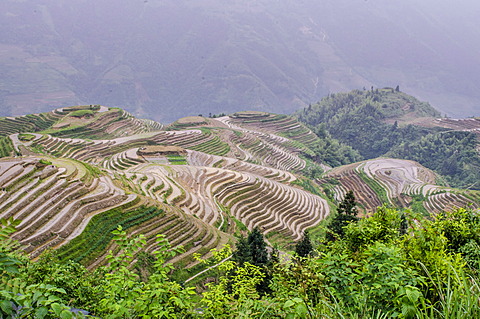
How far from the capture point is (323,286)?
4.38 metres

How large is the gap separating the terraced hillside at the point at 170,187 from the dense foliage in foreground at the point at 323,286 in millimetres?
11207

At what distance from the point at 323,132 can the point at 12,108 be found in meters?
189

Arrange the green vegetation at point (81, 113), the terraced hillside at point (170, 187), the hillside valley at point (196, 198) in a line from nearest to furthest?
1. the hillside valley at point (196, 198)
2. the terraced hillside at point (170, 187)
3. the green vegetation at point (81, 113)

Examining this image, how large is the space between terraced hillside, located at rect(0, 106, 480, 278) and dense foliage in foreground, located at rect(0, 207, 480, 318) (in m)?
11.2

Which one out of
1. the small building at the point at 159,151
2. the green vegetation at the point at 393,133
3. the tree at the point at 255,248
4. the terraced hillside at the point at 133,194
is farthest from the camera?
the green vegetation at the point at 393,133

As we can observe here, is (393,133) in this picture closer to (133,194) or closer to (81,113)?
(81,113)

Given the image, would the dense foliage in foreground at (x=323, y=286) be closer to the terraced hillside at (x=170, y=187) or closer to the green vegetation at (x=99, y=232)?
the green vegetation at (x=99, y=232)

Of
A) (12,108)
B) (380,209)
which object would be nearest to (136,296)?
(380,209)

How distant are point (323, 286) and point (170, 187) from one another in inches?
941

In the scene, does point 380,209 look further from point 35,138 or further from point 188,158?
point 35,138

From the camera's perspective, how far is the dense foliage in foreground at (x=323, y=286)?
333 centimetres

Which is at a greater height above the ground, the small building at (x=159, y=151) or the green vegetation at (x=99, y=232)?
the small building at (x=159, y=151)

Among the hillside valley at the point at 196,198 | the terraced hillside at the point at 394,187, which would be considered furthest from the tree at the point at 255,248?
the terraced hillside at the point at 394,187

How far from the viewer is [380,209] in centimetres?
743
